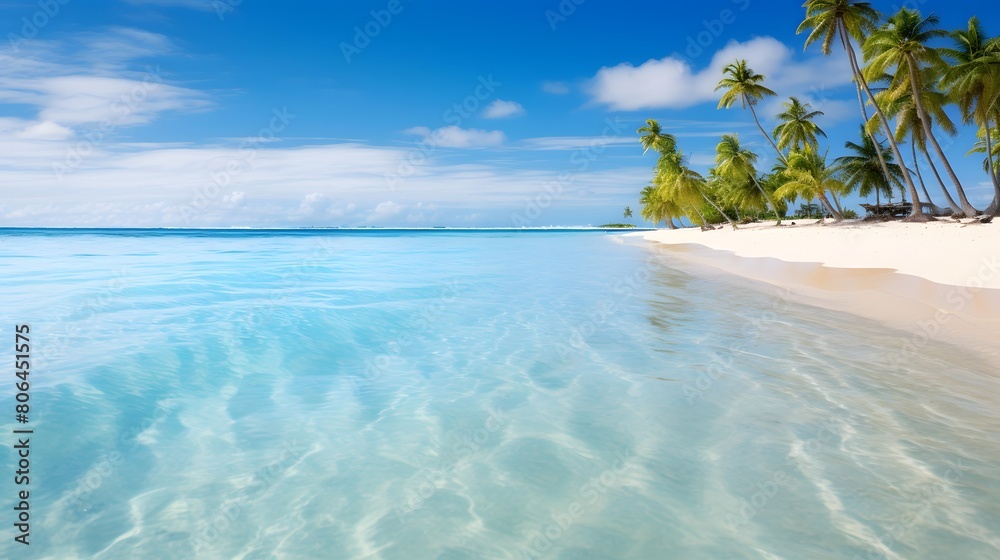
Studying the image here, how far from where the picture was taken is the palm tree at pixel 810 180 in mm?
38719

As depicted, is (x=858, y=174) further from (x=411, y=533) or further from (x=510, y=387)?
(x=411, y=533)

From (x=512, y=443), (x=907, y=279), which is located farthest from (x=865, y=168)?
(x=512, y=443)

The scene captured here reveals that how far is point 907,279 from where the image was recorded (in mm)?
13664

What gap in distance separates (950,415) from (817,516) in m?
2.43

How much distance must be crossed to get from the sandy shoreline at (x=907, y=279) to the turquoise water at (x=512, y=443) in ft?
3.03

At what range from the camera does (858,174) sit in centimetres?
4131

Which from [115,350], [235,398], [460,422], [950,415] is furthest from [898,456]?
[115,350]

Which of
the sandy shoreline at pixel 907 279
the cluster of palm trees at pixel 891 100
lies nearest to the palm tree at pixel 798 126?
the cluster of palm trees at pixel 891 100

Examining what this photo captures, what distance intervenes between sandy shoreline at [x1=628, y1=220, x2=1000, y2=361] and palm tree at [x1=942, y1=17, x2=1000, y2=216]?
713 cm

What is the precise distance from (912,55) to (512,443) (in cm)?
3422
